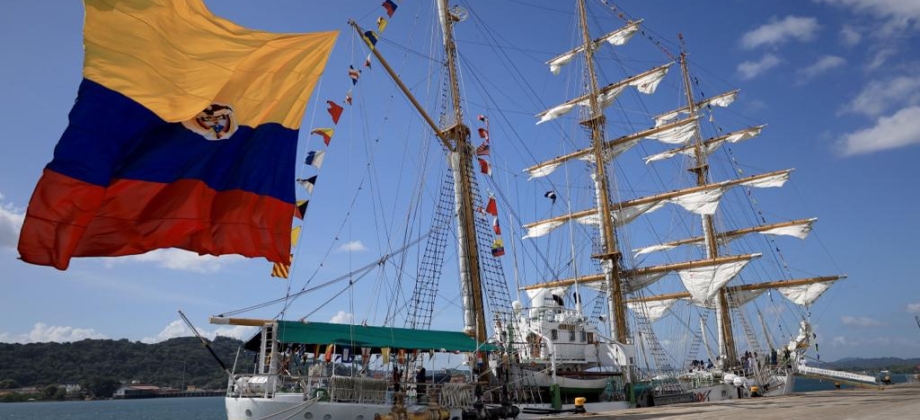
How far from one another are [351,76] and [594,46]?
119ft

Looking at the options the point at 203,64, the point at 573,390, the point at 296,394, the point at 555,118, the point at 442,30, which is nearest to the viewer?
the point at 203,64

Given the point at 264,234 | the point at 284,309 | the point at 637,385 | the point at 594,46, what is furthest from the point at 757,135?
the point at 264,234

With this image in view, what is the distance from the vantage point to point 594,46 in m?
52.7

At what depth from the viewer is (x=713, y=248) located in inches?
Result: 2288

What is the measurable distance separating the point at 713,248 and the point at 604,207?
18323 mm

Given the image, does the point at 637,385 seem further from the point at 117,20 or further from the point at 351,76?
the point at 117,20

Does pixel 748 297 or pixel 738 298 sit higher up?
pixel 748 297

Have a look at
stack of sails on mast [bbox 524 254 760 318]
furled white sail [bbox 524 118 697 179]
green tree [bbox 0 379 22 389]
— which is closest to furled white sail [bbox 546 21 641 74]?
furled white sail [bbox 524 118 697 179]

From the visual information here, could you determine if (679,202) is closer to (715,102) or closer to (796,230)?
(796,230)

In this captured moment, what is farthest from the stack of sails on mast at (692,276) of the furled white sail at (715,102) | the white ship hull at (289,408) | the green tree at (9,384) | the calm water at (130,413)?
the green tree at (9,384)

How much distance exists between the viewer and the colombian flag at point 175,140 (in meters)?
9.91

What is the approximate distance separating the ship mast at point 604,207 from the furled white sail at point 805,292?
21.4 m

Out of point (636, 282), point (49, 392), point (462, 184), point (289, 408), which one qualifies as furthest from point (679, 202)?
point (49, 392)

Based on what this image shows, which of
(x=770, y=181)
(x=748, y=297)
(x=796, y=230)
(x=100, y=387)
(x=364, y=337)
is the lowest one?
(x=100, y=387)
